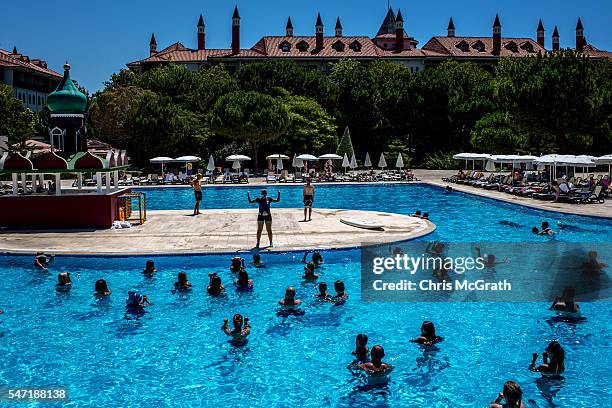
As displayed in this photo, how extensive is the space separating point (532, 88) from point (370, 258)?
1186 inches

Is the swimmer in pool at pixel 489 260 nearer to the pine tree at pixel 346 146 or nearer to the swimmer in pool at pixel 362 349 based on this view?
the swimmer in pool at pixel 362 349

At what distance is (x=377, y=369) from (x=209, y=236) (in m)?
11.8

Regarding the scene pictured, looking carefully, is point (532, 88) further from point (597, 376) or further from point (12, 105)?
point (12, 105)

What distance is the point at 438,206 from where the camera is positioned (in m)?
33.9

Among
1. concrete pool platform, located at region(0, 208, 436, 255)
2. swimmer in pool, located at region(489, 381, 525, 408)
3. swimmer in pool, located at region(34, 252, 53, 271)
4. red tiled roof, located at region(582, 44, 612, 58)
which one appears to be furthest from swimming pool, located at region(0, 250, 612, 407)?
red tiled roof, located at region(582, 44, 612, 58)

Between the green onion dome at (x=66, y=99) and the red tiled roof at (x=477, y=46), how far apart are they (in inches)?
3150

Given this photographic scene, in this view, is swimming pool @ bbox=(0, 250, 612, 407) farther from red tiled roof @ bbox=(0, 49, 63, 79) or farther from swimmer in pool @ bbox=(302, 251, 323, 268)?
red tiled roof @ bbox=(0, 49, 63, 79)

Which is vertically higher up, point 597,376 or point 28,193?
point 28,193

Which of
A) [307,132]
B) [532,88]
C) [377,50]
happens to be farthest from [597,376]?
[377,50]

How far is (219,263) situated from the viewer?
1805 cm

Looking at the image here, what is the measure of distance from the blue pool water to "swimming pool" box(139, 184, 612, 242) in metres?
8.28

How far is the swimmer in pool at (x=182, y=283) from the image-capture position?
15.4 meters

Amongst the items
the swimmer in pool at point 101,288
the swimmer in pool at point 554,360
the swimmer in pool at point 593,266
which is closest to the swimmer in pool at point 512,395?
→ the swimmer in pool at point 554,360

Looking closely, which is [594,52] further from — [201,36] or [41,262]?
[41,262]
